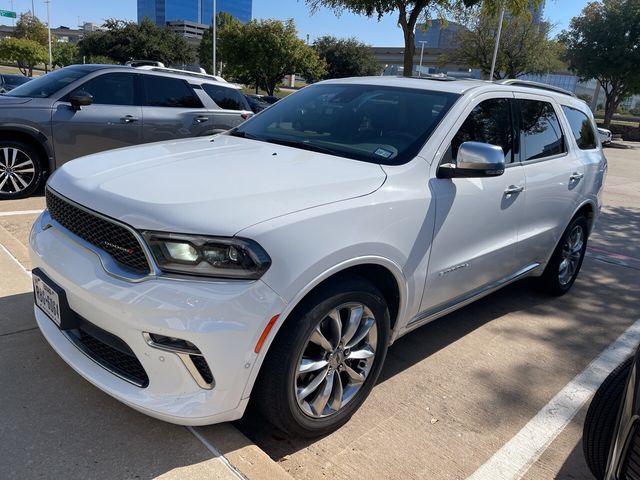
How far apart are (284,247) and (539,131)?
9.23ft

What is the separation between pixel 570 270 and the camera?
504 centimetres

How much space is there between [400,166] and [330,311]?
93 cm

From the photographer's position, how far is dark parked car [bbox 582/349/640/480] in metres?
1.75

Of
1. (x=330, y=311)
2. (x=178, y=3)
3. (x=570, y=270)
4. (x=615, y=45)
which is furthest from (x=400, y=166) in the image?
(x=178, y=3)

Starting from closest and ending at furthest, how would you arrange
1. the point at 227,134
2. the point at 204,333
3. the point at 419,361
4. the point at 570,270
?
the point at 204,333 < the point at 419,361 < the point at 227,134 < the point at 570,270

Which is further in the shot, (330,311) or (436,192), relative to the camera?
(436,192)

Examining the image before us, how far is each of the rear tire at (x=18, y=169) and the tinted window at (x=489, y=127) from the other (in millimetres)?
5383

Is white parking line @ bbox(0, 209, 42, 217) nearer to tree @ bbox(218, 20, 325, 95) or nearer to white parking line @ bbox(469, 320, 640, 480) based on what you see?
white parking line @ bbox(469, 320, 640, 480)

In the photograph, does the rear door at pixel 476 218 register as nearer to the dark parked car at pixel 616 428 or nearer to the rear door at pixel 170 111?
the dark parked car at pixel 616 428

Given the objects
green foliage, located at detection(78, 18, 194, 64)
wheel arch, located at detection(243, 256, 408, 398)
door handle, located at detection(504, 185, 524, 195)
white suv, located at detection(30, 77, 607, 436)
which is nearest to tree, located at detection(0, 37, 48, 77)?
green foliage, located at detection(78, 18, 194, 64)

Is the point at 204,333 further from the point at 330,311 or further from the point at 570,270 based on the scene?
the point at 570,270

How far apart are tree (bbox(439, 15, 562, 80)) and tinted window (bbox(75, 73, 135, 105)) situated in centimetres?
3240

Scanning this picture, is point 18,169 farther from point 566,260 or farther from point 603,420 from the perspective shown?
point 603,420

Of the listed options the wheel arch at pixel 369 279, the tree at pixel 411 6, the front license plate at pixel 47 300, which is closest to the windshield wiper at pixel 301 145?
the wheel arch at pixel 369 279
